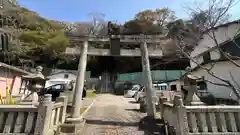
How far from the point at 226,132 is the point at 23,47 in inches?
1167

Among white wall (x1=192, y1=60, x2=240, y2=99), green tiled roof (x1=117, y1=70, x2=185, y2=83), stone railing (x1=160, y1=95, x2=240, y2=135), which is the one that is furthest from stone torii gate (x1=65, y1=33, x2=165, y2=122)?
green tiled roof (x1=117, y1=70, x2=185, y2=83)

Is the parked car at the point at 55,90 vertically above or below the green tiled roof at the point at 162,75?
below

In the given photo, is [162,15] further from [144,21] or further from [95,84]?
[95,84]

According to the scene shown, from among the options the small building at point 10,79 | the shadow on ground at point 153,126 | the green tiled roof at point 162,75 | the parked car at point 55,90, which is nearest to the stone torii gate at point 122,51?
the shadow on ground at point 153,126

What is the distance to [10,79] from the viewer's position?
39.4 ft

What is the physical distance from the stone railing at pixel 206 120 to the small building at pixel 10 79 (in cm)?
1240

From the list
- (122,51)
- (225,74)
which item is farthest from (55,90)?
(225,74)

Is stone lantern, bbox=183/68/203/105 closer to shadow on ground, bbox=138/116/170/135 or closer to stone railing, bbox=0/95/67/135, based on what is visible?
shadow on ground, bbox=138/116/170/135

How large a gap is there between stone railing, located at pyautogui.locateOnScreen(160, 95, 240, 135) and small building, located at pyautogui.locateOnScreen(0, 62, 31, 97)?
1240 centimetres

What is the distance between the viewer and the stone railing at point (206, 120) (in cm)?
370

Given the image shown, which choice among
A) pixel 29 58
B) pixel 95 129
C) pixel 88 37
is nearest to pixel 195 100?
pixel 95 129

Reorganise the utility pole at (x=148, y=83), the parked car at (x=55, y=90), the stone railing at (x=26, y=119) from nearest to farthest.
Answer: the stone railing at (x=26, y=119)
the utility pole at (x=148, y=83)
the parked car at (x=55, y=90)

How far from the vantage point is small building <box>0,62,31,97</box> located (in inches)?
426

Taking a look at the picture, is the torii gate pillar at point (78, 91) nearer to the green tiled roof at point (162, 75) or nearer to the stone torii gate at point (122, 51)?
the stone torii gate at point (122, 51)
